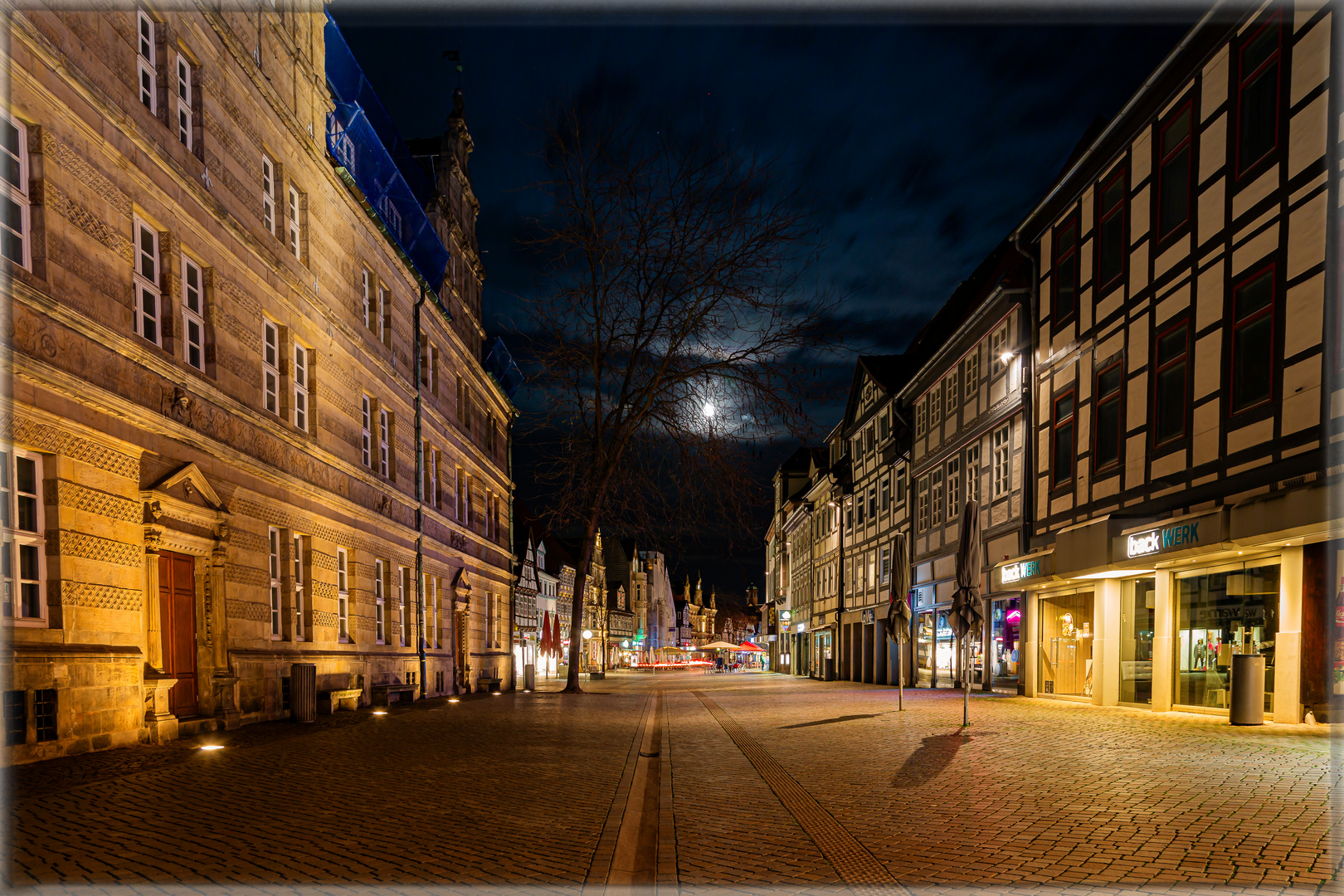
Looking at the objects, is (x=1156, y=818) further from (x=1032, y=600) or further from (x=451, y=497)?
(x=451, y=497)

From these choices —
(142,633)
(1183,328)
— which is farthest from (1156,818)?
(1183,328)

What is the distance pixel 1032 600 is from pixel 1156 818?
17.8 m

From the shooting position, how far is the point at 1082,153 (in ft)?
68.4

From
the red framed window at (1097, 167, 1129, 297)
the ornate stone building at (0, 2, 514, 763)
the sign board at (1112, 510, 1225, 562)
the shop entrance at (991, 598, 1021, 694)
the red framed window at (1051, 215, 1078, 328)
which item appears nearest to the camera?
the ornate stone building at (0, 2, 514, 763)

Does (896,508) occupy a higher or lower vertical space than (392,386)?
lower

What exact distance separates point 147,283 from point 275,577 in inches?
251

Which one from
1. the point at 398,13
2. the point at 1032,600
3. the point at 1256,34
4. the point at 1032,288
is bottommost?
the point at 1032,600

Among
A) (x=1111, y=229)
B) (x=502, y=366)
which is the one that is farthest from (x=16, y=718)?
(x=502, y=366)

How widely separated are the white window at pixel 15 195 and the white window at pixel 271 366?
263 inches

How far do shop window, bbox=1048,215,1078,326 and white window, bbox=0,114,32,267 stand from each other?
19.3 meters

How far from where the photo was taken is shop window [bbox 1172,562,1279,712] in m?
14.5

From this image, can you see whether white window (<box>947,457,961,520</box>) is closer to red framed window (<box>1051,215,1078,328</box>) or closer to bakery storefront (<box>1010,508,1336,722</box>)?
bakery storefront (<box>1010,508,1336,722</box>)

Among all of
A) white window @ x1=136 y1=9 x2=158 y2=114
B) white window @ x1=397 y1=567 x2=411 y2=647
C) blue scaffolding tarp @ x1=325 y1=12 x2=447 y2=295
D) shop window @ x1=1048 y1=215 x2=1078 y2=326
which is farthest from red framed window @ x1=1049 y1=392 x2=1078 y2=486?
white window @ x1=136 y1=9 x2=158 y2=114

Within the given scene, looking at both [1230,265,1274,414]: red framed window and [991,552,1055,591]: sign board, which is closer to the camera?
[1230,265,1274,414]: red framed window
